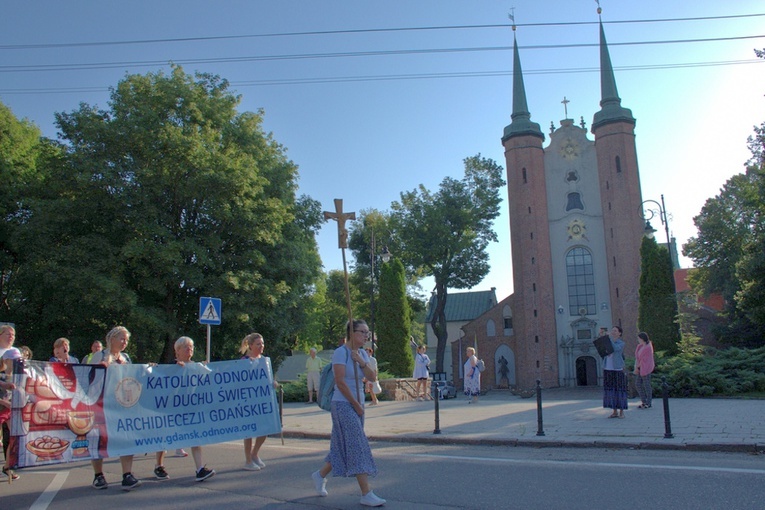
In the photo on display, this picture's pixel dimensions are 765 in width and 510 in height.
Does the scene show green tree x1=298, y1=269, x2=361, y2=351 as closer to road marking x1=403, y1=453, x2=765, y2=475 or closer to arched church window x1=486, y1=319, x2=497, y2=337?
arched church window x1=486, y1=319, x2=497, y2=337

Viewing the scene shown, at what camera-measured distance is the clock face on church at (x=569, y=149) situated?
46.3m

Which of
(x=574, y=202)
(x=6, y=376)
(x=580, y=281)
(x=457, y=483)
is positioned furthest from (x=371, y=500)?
(x=574, y=202)

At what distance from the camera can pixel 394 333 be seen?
34375 mm

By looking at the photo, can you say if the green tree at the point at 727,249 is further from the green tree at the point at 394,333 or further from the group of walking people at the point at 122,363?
the group of walking people at the point at 122,363

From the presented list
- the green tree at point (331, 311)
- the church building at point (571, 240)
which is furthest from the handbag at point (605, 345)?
the green tree at point (331, 311)

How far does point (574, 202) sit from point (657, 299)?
1368cm

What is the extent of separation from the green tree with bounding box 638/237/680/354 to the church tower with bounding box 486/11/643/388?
7.84 metres

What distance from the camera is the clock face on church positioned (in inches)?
1823

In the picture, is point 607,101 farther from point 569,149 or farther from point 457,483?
point 457,483

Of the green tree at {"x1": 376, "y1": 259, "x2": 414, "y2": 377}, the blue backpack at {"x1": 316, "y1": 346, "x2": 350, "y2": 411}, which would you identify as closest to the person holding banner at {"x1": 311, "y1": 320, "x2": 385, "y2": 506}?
the blue backpack at {"x1": 316, "y1": 346, "x2": 350, "y2": 411}

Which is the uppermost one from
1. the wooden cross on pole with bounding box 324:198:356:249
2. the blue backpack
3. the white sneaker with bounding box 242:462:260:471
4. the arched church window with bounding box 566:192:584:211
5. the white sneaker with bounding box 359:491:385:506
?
the arched church window with bounding box 566:192:584:211

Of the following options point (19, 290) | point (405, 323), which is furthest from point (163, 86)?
point (405, 323)

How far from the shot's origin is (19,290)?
24359 millimetres

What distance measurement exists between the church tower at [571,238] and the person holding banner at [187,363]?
1518 inches
